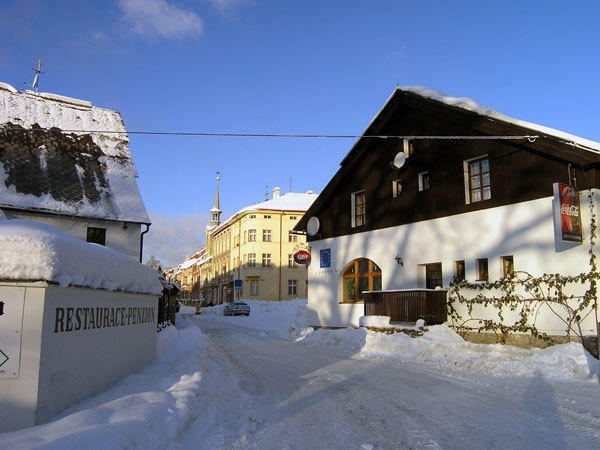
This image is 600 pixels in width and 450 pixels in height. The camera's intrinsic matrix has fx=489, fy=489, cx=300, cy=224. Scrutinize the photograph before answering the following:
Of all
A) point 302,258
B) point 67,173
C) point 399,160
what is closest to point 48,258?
point 399,160

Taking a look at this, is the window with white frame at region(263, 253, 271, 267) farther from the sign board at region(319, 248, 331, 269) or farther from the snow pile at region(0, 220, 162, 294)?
the snow pile at region(0, 220, 162, 294)

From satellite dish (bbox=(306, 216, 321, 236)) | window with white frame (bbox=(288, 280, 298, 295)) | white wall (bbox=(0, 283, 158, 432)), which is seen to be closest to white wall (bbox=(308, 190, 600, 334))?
satellite dish (bbox=(306, 216, 321, 236))

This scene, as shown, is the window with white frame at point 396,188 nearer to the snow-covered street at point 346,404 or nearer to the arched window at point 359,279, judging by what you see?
the arched window at point 359,279

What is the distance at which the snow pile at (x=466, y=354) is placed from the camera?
10482mm

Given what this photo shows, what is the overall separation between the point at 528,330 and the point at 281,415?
9.46 meters

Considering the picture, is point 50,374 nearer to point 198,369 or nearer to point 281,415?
point 281,415

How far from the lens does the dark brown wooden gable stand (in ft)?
44.4

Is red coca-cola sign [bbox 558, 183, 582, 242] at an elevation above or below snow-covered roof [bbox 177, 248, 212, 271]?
below

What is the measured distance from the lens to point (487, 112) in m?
15.1

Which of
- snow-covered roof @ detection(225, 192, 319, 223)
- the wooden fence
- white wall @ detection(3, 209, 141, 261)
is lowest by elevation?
the wooden fence

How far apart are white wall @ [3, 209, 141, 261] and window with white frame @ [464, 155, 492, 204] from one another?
1425 centimetres

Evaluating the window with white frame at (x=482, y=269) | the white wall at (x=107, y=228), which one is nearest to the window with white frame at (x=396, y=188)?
the window with white frame at (x=482, y=269)

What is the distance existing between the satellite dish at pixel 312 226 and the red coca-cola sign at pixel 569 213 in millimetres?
12129

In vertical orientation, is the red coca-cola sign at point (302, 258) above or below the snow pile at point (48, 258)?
above
